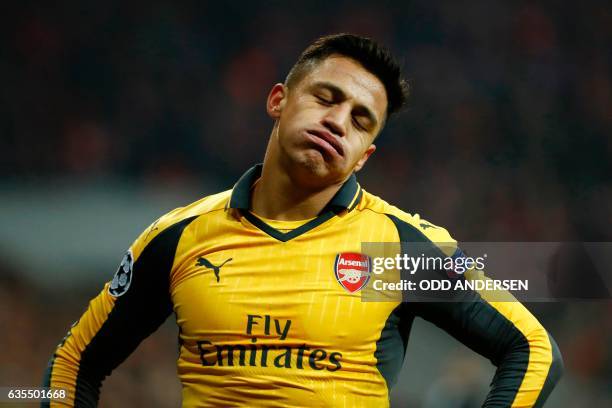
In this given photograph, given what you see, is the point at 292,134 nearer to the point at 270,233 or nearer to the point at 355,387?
the point at 270,233

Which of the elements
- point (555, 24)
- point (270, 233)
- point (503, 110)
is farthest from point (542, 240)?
point (270, 233)

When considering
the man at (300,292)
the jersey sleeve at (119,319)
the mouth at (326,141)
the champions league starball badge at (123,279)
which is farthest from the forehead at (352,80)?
the champions league starball badge at (123,279)

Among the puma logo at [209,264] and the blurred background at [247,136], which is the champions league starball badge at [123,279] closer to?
the puma logo at [209,264]

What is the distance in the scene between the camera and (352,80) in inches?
87.2

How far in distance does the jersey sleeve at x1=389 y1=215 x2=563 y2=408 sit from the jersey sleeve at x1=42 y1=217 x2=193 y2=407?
648 millimetres

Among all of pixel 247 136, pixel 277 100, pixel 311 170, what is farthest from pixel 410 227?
pixel 247 136

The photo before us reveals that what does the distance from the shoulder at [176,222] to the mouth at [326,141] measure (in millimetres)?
341

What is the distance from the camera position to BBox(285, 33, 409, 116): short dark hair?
2254mm

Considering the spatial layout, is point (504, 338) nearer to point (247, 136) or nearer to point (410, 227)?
point (410, 227)

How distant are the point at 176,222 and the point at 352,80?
23.6 inches

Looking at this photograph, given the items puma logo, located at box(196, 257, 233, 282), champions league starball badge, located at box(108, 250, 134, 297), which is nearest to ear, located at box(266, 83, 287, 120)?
puma logo, located at box(196, 257, 233, 282)

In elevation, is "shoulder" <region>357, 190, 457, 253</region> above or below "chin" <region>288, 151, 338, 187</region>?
below

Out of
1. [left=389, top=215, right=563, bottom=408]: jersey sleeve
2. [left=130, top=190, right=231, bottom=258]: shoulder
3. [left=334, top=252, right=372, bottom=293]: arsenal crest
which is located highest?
[left=130, top=190, right=231, bottom=258]: shoulder

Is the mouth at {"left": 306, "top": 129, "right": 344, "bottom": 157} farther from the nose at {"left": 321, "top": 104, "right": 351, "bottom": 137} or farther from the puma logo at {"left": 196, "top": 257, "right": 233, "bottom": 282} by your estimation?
the puma logo at {"left": 196, "top": 257, "right": 233, "bottom": 282}
